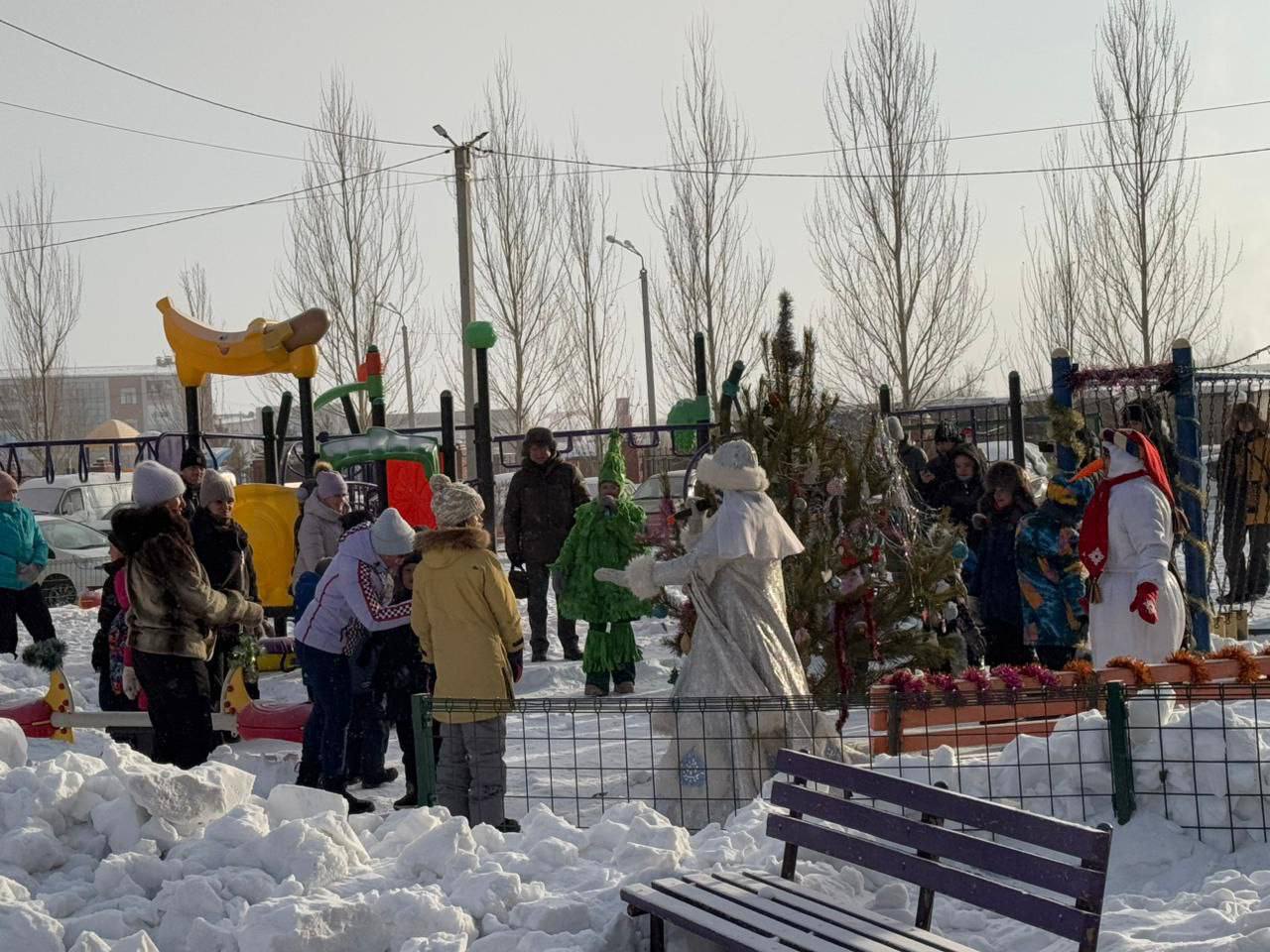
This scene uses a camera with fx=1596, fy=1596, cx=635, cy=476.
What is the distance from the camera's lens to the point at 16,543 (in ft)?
38.9

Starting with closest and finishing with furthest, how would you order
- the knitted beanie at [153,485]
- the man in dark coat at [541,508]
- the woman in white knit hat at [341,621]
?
the knitted beanie at [153,485] < the woman in white knit hat at [341,621] < the man in dark coat at [541,508]

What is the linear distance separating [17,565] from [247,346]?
3293 mm

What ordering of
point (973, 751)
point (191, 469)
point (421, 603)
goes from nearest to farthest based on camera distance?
point (973, 751), point (421, 603), point (191, 469)

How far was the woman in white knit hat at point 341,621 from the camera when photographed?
7586mm

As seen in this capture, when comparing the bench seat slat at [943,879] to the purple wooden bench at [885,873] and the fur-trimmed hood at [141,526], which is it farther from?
the fur-trimmed hood at [141,526]

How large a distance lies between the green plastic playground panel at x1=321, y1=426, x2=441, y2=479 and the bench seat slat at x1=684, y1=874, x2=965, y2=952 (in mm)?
9702

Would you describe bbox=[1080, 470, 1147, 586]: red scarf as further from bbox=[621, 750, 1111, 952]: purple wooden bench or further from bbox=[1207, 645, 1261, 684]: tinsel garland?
bbox=[621, 750, 1111, 952]: purple wooden bench

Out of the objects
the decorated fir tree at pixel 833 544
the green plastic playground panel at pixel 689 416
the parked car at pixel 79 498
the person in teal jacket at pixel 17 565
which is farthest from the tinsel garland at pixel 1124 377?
the parked car at pixel 79 498

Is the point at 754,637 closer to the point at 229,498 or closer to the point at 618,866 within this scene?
the point at 618,866

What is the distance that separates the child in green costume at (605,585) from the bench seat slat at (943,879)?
213 inches

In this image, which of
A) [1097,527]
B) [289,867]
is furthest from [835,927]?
[1097,527]

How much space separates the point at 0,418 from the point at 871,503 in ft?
129

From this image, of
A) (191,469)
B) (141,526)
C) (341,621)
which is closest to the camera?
(141,526)

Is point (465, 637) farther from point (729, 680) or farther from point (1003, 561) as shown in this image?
point (1003, 561)
